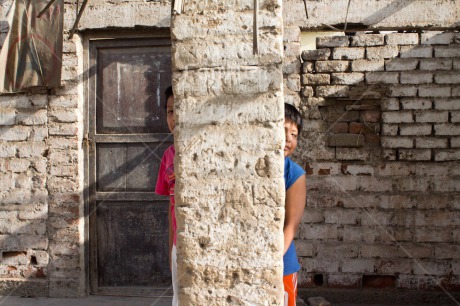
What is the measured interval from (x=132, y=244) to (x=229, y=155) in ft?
9.37

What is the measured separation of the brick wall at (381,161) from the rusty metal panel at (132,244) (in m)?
1.28

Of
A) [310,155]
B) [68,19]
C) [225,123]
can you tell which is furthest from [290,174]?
[68,19]

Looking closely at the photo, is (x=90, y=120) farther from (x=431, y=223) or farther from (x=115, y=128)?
(x=431, y=223)

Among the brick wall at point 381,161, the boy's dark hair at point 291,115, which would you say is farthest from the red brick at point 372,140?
the boy's dark hair at point 291,115

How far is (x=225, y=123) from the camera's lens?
7.55 feet

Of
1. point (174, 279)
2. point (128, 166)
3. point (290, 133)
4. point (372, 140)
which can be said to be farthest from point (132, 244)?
point (290, 133)

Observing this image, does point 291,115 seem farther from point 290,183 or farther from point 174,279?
point 174,279

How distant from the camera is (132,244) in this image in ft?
16.0

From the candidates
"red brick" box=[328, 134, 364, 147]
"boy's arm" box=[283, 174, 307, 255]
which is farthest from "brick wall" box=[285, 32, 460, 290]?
"boy's arm" box=[283, 174, 307, 255]

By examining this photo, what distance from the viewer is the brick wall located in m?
4.39

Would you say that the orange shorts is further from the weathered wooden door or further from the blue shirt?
the weathered wooden door

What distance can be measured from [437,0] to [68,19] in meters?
3.11

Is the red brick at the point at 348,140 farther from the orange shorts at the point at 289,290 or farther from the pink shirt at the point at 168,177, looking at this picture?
the orange shorts at the point at 289,290

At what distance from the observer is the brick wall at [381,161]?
439 cm
